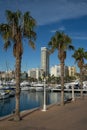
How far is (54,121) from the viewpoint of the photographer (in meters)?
20.3

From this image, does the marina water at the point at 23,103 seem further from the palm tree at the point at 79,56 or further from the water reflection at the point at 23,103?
the palm tree at the point at 79,56

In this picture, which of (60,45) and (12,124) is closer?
Answer: (12,124)

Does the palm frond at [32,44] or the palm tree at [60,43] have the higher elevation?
the palm tree at [60,43]

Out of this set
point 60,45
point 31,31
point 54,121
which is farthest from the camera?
point 60,45

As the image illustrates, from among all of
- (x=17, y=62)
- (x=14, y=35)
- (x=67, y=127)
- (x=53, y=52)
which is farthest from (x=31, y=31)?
(x=53, y=52)

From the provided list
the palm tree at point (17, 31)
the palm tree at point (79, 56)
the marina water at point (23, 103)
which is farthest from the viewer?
the palm tree at point (79, 56)

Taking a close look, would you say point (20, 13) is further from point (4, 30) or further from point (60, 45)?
point (60, 45)

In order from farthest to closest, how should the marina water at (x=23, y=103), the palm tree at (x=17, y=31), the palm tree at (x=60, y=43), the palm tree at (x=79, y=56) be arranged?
the palm tree at (x=79, y=56)
the marina water at (x=23, y=103)
the palm tree at (x=60, y=43)
the palm tree at (x=17, y=31)

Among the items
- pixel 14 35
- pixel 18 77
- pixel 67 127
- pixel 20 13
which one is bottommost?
pixel 67 127

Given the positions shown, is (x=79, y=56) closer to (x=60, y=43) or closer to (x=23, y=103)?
(x=60, y=43)

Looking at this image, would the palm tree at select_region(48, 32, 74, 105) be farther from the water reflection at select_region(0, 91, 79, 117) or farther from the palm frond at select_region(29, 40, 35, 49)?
the water reflection at select_region(0, 91, 79, 117)

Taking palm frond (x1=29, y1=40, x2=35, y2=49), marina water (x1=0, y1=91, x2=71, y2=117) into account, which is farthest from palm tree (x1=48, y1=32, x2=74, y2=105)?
marina water (x1=0, y1=91, x2=71, y2=117)

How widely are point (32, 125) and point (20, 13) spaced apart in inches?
359

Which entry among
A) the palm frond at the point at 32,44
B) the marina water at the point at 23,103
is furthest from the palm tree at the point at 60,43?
the marina water at the point at 23,103
